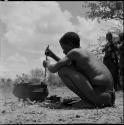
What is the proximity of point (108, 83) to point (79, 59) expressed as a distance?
66 cm

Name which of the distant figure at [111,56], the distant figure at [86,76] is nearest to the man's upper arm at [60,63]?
the distant figure at [86,76]

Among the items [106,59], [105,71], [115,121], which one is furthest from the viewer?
[106,59]

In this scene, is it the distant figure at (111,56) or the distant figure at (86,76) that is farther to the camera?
the distant figure at (111,56)

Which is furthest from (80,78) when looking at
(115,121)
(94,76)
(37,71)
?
(37,71)

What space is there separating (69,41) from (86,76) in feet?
2.28

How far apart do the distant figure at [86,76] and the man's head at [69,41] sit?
0.45 ft

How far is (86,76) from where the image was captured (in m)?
6.43

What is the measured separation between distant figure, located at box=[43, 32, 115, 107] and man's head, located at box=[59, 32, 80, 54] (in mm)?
137

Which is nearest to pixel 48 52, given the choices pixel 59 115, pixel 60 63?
pixel 60 63

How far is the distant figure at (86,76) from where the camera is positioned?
20.6ft

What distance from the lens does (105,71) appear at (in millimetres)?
6500

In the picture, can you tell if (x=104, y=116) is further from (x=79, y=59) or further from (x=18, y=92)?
(x=18, y=92)

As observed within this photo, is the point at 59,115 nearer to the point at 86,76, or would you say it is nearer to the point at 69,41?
the point at 86,76

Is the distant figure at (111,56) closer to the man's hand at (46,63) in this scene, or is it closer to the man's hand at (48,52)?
the man's hand at (48,52)
